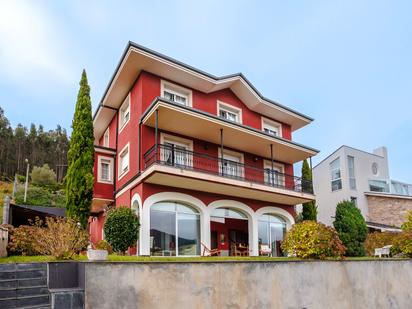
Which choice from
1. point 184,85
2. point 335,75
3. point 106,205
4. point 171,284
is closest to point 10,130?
point 106,205

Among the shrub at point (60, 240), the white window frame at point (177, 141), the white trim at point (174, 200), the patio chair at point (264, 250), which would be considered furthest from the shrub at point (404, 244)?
the shrub at point (60, 240)

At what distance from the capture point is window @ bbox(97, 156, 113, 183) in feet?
69.4

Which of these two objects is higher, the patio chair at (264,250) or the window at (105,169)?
the window at (105,169)

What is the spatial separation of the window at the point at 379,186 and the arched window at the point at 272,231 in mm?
17561

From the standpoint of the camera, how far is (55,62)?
17.1 m

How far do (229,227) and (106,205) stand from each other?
7.40 metres

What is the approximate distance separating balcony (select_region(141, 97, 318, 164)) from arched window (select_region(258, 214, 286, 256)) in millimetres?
4019

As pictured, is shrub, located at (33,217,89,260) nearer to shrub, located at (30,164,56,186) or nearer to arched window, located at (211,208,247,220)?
arched window, located at (211,208,247,220)

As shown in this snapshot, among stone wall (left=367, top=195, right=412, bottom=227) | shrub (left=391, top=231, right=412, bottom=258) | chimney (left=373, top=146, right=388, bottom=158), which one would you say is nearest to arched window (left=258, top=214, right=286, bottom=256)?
shrub (left=391, top=231, right=412, bottom=258)

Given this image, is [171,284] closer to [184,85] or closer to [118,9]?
[118,9]

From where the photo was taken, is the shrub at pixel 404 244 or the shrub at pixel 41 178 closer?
the shrub at pixel 404 244

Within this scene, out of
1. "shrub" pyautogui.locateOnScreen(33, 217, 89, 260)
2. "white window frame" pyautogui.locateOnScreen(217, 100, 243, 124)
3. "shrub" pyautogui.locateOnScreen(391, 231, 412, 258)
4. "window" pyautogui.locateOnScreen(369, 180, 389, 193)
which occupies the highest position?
"white window frame" pyautogui.locateOnScreen(217, 100, 243, 124)

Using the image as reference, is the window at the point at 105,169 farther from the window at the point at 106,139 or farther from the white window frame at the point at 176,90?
the white window frame at the point at 176,90

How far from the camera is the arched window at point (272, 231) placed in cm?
2183
